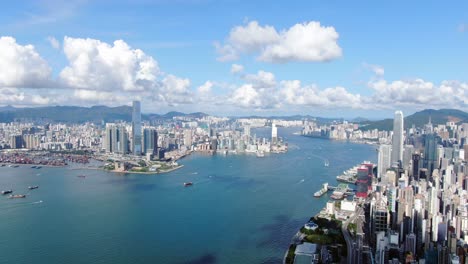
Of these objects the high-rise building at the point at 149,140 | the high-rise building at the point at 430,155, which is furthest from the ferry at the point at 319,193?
the high-rise building at the point at 149,140

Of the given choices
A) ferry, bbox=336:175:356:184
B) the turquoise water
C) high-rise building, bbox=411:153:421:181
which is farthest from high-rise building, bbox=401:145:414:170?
the turquoise water

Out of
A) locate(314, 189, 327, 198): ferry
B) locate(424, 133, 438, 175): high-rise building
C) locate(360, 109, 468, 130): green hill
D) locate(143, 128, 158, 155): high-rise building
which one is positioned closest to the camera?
locate(314, 189, 327, 198): ferry

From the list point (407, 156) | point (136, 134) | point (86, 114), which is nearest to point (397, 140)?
point (407, 156)

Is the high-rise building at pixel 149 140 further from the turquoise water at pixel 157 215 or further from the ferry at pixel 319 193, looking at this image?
the ferry at pixel 319 193

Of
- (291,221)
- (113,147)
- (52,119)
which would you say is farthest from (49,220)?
(52,119)

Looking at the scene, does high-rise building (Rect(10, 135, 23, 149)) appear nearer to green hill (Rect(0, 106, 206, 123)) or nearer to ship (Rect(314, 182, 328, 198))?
ship (Rect(314, 182, 328, 198))

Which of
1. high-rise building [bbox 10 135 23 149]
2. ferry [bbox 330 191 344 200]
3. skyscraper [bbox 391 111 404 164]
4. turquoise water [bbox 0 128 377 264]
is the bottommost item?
turquoise water [bbox 0 128 377 264]

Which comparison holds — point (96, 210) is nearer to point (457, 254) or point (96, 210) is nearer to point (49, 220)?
point (49, 220)
